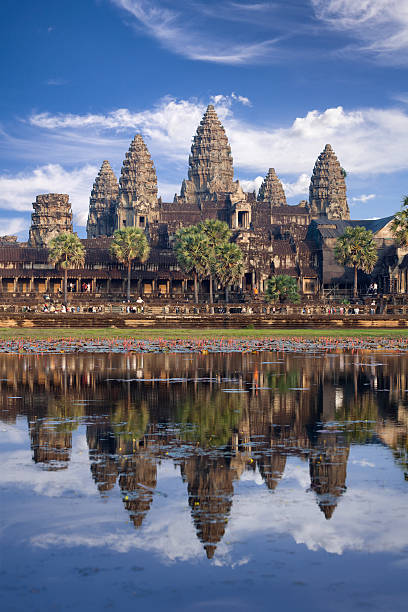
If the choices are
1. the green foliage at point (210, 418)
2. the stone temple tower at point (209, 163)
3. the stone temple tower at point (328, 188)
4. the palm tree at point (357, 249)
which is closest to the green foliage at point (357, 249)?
the palm tree at point (357, 249)

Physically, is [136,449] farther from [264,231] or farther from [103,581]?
[264,231]

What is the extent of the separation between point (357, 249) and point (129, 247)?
1255 inches

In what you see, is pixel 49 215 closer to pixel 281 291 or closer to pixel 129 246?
pixel 129 246

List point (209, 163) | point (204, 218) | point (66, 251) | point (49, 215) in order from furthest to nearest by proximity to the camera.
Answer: point (209, 163) → point (204, 218) → point (49, 215) → point (66, 251)

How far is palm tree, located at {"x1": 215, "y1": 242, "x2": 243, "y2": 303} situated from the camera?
99.0 meters

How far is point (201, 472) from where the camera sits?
11164 millimetres

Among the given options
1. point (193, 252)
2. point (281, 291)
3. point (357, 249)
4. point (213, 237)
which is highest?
point (213, 237)

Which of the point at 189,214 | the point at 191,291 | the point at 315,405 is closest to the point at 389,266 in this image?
the point at 191,291

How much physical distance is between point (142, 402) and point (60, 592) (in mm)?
11793

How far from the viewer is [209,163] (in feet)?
609

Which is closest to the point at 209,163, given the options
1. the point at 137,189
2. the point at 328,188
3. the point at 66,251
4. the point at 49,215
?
the point at 137,189

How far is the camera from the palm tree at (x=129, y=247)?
363ft

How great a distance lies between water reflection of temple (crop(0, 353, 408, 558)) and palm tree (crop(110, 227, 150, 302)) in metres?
82.2

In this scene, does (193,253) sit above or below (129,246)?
below
